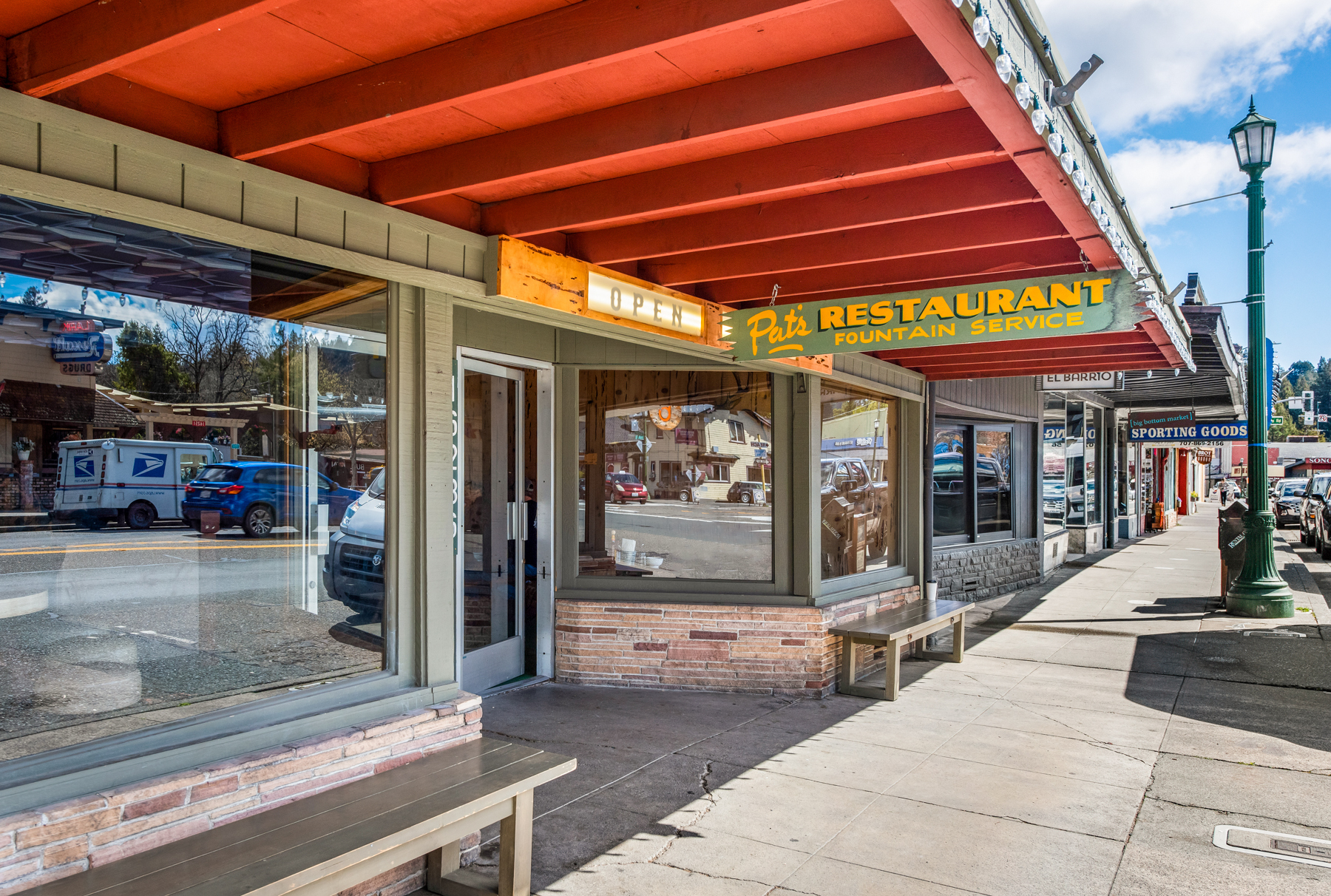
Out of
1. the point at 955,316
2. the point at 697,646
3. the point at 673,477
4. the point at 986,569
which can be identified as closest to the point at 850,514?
the point at 673,477

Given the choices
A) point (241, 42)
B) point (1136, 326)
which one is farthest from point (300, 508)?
point (1136, 326)

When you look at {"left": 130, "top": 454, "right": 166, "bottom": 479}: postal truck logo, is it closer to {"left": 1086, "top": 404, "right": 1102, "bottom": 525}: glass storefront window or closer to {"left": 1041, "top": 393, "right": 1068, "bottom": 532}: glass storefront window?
{"left": 1041, "top": 393, "right": 1068, "bottom": 532}: glass storefront window

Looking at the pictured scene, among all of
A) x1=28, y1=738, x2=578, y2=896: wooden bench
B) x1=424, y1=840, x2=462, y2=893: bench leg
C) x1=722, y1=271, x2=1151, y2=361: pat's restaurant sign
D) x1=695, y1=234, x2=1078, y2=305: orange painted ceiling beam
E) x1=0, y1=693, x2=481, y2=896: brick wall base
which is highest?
x1=695, y1=234, x2=1078, y2=305: orange painted ceiling beam

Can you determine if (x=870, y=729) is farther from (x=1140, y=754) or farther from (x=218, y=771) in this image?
(x=218, y=771)

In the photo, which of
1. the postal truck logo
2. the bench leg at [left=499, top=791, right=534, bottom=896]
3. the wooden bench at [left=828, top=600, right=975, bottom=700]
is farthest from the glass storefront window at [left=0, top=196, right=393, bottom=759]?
the wooden bench at [left=828, top=600, right=975, bottom=700]

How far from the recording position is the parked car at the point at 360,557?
3.79 metres

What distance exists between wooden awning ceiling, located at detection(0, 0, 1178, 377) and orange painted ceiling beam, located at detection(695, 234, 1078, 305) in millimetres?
126

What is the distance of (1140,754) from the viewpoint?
525 centimetres

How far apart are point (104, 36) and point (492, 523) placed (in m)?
4.22

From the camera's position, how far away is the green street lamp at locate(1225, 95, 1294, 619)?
380 inches

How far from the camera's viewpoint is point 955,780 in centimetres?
475

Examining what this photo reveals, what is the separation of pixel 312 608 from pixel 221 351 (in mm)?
1144

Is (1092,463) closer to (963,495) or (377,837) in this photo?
(963,495)

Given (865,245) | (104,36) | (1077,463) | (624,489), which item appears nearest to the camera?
(104,36)
